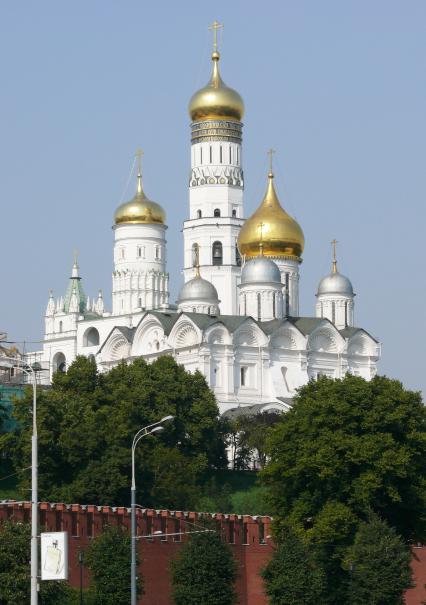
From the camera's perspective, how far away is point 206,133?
118m

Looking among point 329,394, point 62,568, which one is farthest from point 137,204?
point 62,568

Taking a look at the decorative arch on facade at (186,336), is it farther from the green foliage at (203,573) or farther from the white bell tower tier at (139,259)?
the green foliage at (203,573)

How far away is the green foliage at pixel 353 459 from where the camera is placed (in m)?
66.6

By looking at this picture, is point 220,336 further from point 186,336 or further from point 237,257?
point 237,257

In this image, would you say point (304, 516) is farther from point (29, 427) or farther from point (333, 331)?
point (333, 331)

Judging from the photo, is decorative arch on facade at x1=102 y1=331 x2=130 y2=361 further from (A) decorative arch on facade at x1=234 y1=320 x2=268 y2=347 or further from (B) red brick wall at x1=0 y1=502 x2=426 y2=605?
(B) red brick wall at x1=0 y1=502 x2=426 y2=605

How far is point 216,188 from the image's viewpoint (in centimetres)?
11888

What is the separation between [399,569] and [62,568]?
18.9 m

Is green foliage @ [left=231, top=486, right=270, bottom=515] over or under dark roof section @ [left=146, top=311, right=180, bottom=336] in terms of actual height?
under

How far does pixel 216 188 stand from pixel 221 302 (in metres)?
6.45

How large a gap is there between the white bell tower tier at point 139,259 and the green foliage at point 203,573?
5970 centimetres

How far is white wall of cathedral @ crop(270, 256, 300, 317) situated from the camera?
383 ft

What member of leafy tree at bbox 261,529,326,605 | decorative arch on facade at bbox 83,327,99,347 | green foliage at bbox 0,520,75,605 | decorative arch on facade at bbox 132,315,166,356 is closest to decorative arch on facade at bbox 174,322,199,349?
decorative arch on facade at bbox 132,315,166,356

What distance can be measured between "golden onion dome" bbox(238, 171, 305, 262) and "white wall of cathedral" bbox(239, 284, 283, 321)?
12.2 ft
